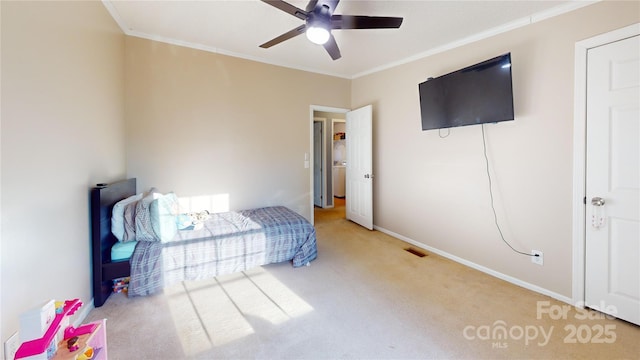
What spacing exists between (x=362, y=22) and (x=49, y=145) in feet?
7.62

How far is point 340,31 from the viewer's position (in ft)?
9.71

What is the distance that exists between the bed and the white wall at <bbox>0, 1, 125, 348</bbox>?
124 mm

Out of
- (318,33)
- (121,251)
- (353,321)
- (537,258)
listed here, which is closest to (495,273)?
(537,258)

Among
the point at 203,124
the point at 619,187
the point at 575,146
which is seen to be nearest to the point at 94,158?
the point at 203,124

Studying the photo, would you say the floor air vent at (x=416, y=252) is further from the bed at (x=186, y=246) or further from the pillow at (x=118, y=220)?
the pillow at (x=118, y=220)

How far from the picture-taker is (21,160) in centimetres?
139

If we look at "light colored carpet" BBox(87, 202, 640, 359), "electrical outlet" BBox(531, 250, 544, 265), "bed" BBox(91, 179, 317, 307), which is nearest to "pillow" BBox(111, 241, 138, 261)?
"bed" BBox(91, 179, 317, 307)

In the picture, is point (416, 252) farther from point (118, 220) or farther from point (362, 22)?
point (118, 220)

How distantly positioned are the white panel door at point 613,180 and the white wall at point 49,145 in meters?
3.83

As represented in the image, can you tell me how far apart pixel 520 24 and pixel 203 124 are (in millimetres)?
3742

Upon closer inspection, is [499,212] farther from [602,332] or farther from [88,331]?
[88,331]

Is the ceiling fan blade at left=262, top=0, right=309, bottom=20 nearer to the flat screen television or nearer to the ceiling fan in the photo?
the ceiling fan

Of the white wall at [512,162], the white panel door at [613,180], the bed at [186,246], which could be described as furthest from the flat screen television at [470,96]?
the bed at [186,246]

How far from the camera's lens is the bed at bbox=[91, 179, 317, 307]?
Answer: 2.27 metres
